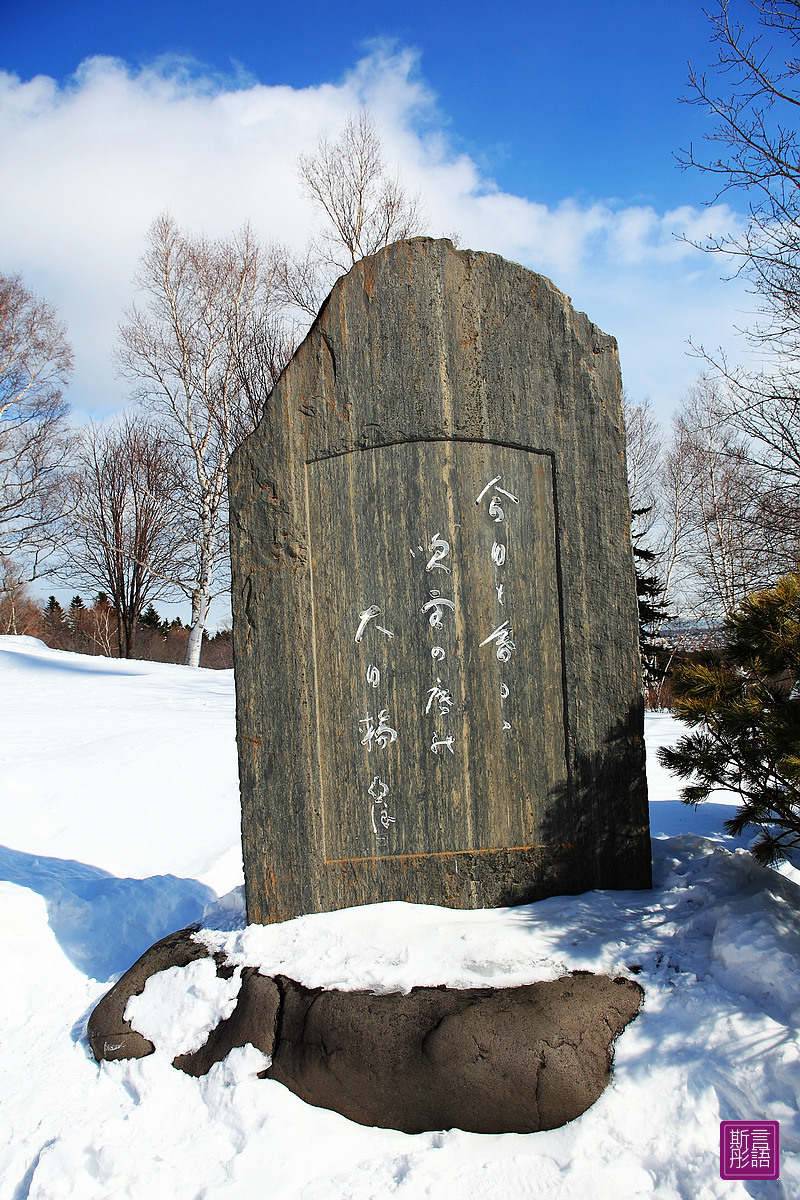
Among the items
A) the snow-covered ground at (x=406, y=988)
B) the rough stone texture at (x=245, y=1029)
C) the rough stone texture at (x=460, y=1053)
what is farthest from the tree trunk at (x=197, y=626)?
the rough stone texture at (x=460, y=1053)

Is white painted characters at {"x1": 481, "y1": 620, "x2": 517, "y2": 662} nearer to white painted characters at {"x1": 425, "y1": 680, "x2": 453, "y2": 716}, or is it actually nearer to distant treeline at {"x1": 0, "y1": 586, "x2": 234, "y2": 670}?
white painted characters at {"x1": 425, "y1": 680, "x2": 453, "y2": 716}

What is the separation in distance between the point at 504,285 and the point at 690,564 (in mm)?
12362

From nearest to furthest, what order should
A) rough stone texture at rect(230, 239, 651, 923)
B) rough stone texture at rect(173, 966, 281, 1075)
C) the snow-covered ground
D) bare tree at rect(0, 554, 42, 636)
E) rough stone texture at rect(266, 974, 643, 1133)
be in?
the snow-covered ground, rough stone texture at rect(266, 974, 643, 1133), rough stone texture at rect(173, 966, 281, 1075), rough stone texture at rect(230, 239, 651, 923), bare tree at rect(0, 554, 42, 636)

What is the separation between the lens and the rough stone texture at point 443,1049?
178cm

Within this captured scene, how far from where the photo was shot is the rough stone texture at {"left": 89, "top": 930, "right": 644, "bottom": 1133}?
178cm

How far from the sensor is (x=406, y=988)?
200cm

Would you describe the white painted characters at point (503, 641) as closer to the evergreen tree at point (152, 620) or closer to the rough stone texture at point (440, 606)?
the rough stone texture at point (440, 606)

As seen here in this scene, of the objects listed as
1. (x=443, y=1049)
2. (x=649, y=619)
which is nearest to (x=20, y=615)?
(x=649, y=619)

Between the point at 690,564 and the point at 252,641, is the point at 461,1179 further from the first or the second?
the point at 690,564

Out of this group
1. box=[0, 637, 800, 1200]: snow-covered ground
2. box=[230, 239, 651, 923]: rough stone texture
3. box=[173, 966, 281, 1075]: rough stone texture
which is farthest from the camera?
box=[230, 239, 651, 923]: rough stone texture

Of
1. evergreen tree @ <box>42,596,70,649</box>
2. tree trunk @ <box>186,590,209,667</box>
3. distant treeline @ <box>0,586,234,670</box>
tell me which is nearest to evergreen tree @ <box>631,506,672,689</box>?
tree trunk @ <box>186,590,209,667</box>

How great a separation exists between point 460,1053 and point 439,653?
1176 millimetres

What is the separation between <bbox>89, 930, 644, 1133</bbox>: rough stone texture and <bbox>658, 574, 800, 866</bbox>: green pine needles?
2.29ft

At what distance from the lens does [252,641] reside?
251 centimetres
